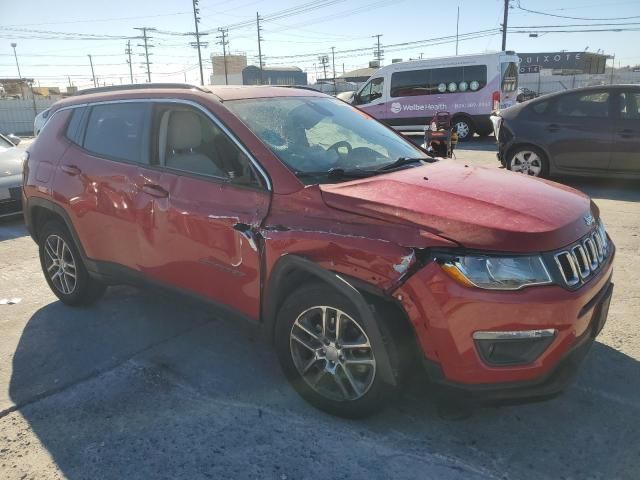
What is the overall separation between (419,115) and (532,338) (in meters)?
16.3

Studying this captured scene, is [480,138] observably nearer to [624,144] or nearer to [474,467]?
[624,144]

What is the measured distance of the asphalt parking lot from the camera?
8.15 feet

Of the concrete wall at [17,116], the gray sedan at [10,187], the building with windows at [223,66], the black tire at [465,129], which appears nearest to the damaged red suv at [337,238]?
the gray sedan at [10,187]

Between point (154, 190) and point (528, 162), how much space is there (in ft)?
23.5

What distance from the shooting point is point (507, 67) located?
16469 millimetres

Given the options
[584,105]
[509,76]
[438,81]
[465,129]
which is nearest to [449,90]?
[438,81]

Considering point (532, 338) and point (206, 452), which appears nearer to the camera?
point (532, 338)

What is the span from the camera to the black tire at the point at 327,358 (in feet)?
8.29

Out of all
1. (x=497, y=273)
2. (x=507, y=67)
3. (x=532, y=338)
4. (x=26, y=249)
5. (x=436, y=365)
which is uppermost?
(x=507, y=67)

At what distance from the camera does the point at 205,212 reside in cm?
309

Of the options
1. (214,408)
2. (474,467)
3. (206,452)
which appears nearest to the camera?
(474,467)

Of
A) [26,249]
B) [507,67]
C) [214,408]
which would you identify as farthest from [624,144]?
[507,67]

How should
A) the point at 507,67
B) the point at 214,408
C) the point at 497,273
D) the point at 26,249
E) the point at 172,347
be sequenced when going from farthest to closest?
the point at 507,67 < the point at 26,249 < the point at 172,347 < the point at 214,408 < the point at 497,273

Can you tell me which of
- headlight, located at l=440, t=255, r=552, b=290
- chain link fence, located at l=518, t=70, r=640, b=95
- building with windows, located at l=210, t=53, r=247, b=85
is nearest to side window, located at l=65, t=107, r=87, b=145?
headlight, located at l=440, t=255, r=552, b=290
